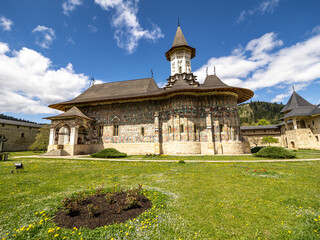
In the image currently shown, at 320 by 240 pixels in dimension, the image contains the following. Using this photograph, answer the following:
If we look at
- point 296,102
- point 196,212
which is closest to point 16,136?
point 196,212

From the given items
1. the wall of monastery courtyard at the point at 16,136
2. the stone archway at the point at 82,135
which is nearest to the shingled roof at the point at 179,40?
the stone archway at the point at 82,135

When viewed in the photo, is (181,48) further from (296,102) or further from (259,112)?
(259,112)

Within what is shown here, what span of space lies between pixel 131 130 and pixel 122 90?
747 cm

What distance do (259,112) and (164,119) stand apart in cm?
9930

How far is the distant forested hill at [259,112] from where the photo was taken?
90312 mm

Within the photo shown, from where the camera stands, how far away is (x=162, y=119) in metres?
21.9

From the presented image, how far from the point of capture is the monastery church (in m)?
20.0

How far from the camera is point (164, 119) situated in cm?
2173

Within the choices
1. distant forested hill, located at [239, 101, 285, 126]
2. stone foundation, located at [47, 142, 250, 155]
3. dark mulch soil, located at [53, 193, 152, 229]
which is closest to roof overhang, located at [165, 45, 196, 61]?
stone foundation, located at [47, 142, 250, 155]

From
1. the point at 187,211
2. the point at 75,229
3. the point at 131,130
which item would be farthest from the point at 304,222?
the point at 131,130

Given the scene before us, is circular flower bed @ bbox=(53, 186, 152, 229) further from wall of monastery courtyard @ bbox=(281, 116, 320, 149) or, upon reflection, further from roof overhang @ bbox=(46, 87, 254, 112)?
wall of monastery courtyard @ bbox=(281, 116, 320, 149)

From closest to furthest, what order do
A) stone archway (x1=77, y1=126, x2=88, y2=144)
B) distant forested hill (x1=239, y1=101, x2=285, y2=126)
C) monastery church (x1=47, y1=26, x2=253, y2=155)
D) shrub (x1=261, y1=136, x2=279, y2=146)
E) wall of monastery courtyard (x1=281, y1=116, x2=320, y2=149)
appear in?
monastery church (x1=47, y1=26, x2=253, y2=155)
stone archway (x1=77, y1=126, x2=88, y2=144)
wall of monastery courtyard (x1=281, y1=116, x2=320, y2=149)
shrub (x1=261, y1=136, x2=279, y2=146)
distant forested hill (x1=239, y1=101, x2=285, y2=126)

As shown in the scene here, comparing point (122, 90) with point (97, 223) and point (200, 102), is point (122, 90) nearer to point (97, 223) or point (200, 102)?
point (200, 102)

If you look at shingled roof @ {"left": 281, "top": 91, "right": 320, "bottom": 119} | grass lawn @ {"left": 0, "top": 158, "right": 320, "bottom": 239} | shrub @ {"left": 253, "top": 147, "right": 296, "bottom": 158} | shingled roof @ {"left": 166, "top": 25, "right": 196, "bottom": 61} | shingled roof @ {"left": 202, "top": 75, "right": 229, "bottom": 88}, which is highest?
shingled roof @ {"left": 166, "top": 25, "right": 196, "bottom": 61}
